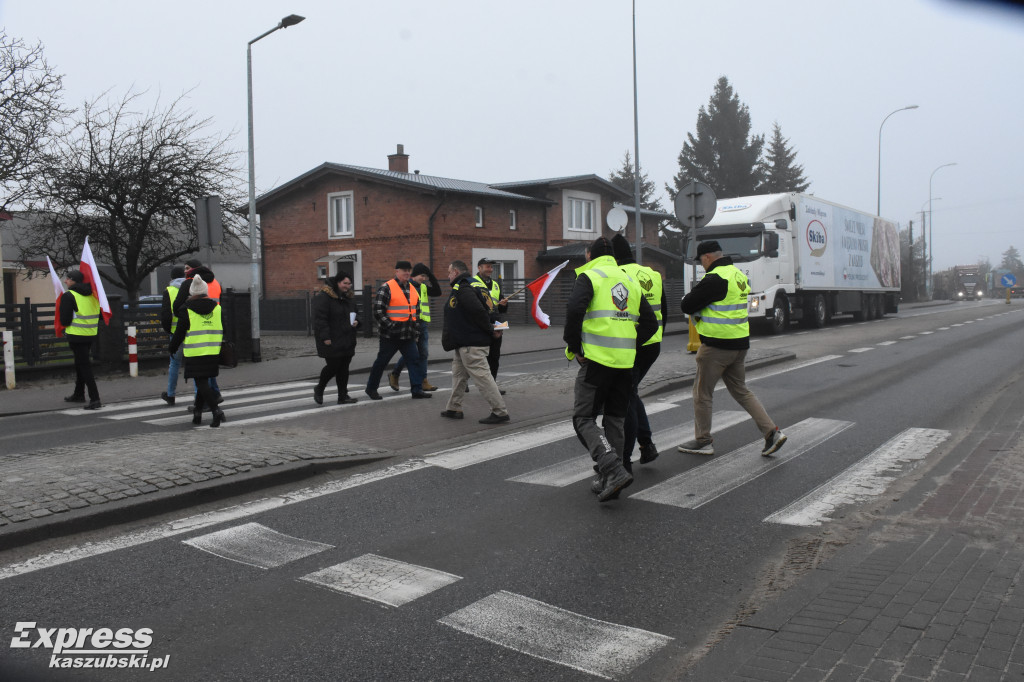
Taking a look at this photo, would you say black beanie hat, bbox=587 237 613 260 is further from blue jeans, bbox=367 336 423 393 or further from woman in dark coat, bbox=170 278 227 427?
blue jeans, bbox=367 336 423 393

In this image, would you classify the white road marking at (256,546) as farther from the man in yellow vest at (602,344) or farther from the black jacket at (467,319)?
the black jacket at (467,319)

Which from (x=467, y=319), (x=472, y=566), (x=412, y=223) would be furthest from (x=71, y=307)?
(x=412, y=223)

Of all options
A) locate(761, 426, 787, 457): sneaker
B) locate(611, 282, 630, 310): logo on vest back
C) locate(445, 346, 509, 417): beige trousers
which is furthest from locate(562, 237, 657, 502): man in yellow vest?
locate(445, 346, 509, 417): beige trousers

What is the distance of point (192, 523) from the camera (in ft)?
18.6

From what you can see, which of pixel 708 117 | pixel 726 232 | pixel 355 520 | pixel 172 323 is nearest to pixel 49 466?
pixel 355 520

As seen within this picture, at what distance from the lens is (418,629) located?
3.89m

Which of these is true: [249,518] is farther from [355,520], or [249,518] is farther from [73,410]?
[73,410]

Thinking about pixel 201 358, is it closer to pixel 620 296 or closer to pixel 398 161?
pixel 620 296

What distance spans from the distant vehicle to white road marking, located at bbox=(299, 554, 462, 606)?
7832 centimetres

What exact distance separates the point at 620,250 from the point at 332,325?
5293 mm

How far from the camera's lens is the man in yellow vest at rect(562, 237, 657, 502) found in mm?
6098

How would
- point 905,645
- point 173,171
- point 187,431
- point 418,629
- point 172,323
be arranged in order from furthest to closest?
point 173,171
point 172,323
point 187,431
point 418,629
point 905,645

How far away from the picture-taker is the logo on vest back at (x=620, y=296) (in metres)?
6.16

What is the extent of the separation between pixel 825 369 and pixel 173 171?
15337mm
